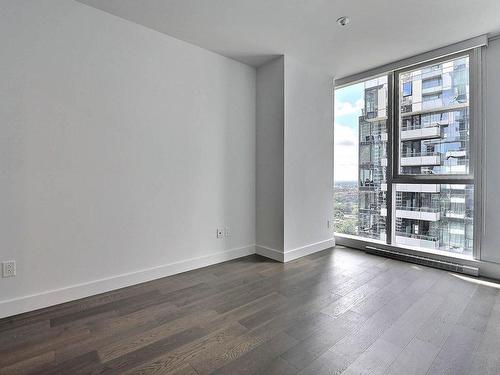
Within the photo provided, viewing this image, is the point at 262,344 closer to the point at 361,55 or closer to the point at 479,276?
A: the point at 479,276

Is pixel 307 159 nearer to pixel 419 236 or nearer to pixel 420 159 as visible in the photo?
pixel 420 159

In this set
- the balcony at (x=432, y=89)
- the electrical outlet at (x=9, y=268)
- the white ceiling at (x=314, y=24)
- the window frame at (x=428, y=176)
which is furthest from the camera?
the balcony at (x=432, y=89)

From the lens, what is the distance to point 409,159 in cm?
344

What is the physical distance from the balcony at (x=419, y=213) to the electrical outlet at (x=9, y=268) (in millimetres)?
4203

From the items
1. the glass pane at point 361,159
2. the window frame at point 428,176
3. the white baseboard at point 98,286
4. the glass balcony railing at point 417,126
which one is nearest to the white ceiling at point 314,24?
the window frame at point 428,176

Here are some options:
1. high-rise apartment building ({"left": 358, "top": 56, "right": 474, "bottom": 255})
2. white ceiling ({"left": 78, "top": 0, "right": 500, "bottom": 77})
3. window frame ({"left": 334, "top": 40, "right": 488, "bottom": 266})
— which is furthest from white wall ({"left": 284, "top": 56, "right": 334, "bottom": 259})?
window frame ({"left": 334, "top": 40, "right": 488, "bottom": 266})

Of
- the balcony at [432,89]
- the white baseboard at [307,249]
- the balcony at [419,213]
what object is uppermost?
the balcony at [432,89]

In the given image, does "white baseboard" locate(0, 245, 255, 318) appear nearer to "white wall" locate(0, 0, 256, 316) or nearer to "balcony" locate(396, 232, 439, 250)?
"white wall" locate(0, 0, 256, 316)

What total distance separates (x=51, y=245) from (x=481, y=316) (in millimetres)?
3490

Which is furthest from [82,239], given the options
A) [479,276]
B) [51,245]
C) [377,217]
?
[479,276]

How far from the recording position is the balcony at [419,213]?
10.7ft

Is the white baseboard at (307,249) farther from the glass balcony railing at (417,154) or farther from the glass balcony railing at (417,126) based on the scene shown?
the glass balcony railing at (417,126)

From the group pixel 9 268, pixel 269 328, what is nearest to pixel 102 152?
pixel 9 268

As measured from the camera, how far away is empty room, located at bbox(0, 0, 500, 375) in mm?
1749
